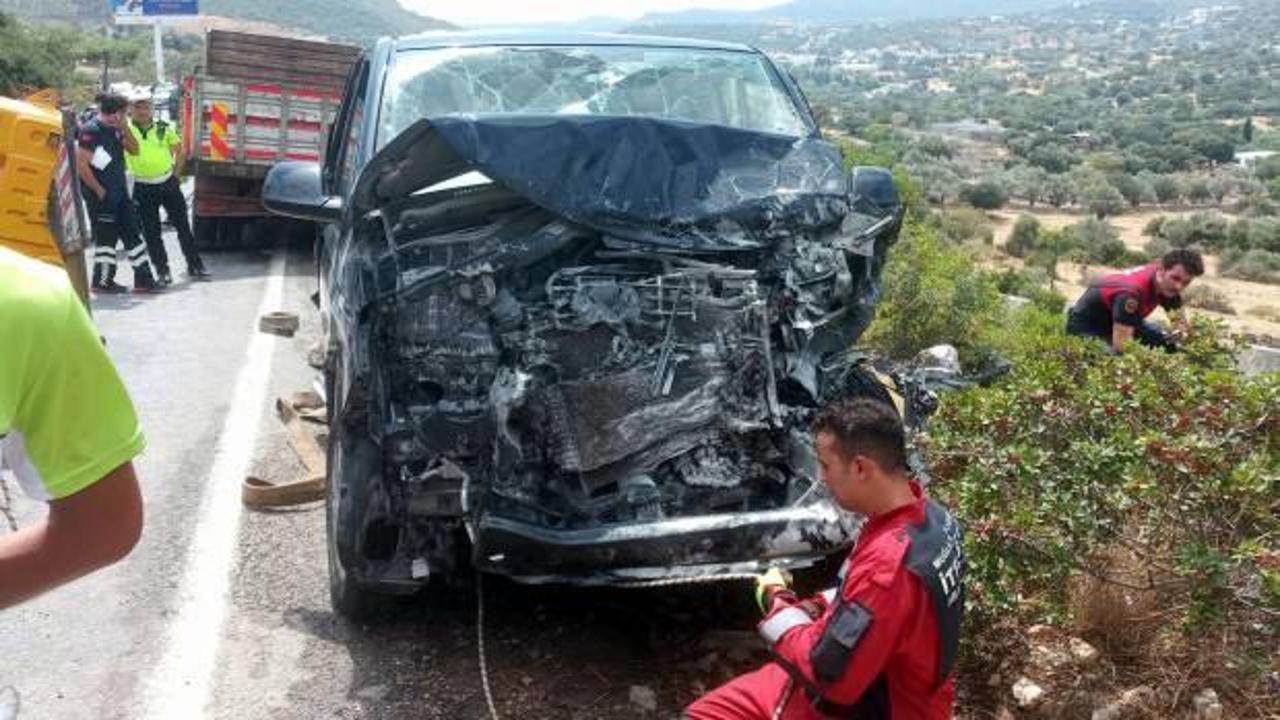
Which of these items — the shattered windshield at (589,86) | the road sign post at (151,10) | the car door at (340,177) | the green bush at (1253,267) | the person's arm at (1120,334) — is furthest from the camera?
the road sign post at (151,10)

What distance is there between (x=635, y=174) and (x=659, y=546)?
139 cm

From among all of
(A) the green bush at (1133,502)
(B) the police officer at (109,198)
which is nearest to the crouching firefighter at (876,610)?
(A) the green bush at (1133,502)

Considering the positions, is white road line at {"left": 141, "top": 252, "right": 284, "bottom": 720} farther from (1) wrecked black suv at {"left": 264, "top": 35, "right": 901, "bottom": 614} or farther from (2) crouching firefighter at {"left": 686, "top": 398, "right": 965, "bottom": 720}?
(2) crouching firefighter at {"left": 686, "top": 398, "right": 965, "bottom": 720}

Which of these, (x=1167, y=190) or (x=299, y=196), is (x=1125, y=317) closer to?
(x=299, y=196)

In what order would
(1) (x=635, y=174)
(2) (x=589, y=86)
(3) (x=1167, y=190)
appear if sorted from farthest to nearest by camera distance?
1. (3) (x=1167, y=190)
2. (2) (x=589, y=86)
3. (1) (x=635, y=174)

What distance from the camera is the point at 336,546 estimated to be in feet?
13.2

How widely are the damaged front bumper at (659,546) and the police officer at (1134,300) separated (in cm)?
325

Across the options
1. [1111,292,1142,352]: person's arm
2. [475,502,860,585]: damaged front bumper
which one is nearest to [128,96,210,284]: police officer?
[1111,292,1142,352]: person's arm

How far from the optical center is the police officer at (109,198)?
34.4 feet

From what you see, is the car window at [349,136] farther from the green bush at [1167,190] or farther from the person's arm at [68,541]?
the green bush at [1167,190]

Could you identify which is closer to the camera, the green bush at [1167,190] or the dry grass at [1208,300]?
the dry grass at [1208,300]

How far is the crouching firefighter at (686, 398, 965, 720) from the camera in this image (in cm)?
Result: 250

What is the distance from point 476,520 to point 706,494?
76cm

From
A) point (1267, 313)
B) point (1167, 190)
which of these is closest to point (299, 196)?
point (1267, 313)
